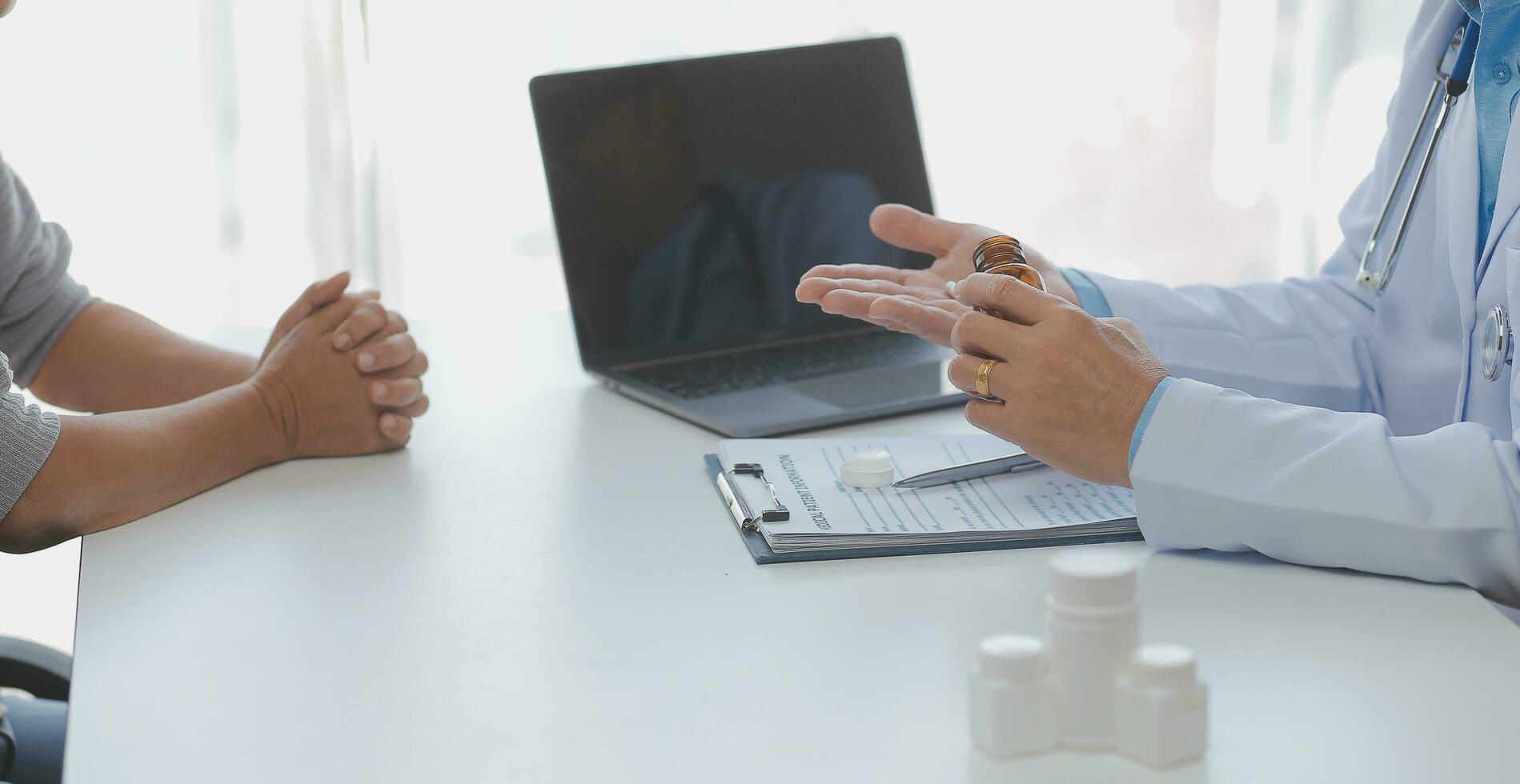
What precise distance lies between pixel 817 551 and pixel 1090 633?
0.30 meters

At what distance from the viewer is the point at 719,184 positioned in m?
1.39

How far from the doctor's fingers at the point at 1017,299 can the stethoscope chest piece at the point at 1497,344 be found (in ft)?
0.95

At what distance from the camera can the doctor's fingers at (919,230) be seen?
1.14m

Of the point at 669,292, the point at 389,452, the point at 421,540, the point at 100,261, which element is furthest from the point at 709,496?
the point at 100,261

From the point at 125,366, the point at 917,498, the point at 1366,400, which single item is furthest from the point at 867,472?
the point at 125,366

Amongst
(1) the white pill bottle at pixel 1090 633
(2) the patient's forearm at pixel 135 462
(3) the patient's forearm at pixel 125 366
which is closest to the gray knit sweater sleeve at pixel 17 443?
(2) the patient's forearm at pixel 135 462

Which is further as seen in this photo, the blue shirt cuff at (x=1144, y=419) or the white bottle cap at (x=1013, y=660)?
the blue shirt cuff at (x=1144, y=419)

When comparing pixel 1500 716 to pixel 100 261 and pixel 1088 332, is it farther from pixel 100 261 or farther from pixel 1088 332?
pixel 100 261

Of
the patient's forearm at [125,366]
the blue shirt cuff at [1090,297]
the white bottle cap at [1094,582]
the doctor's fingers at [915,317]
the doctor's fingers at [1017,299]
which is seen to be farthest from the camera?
the patient's forearm at [125,366]

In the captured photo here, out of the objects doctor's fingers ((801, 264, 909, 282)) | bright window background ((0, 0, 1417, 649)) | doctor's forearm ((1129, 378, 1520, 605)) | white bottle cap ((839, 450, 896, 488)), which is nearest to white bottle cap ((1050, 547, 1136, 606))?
doctor's forearm ((1129, 378, 1520, 605))

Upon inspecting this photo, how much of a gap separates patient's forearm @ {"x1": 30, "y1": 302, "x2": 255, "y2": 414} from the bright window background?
3.45ft

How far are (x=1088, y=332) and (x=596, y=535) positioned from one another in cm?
36

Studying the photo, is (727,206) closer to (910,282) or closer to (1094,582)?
(910,282)

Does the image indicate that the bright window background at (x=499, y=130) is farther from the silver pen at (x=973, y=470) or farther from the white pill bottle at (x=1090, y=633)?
the white pill bottle at (x=1090, y=633)
